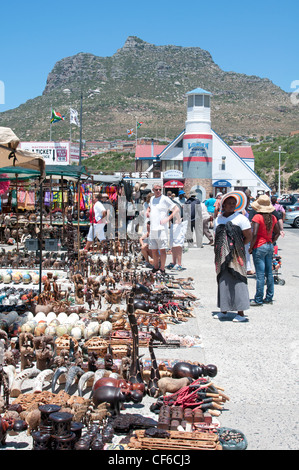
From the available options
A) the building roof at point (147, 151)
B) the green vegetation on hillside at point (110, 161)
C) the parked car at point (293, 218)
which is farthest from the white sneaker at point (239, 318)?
the green vegetation on hillside at point (110, 161)

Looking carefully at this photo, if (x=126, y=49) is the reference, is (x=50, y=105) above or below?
below

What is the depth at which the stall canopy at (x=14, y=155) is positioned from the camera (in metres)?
5.87

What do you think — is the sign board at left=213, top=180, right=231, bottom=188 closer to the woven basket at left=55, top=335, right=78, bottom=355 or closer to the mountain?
the woven basket at left=55, top=335, right=78, bottom=355

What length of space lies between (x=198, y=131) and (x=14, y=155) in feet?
94.5

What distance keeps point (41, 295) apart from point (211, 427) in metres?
4.23

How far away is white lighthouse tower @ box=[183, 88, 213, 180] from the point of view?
34062 millimetres

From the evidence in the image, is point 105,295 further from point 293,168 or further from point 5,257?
point 293,168

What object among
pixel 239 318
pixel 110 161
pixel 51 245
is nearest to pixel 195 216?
pixel 51 245

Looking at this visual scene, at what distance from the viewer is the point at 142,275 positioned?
958cm

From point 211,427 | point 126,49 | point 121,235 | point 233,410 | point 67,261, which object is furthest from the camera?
point 126,49

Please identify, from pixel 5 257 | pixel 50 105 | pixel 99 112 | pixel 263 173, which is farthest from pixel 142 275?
pixel 50 105

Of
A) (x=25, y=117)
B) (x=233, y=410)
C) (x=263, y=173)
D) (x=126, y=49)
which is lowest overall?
(x=233, y=410)

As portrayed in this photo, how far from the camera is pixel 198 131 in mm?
34156

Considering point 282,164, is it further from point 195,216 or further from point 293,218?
point 195,216
